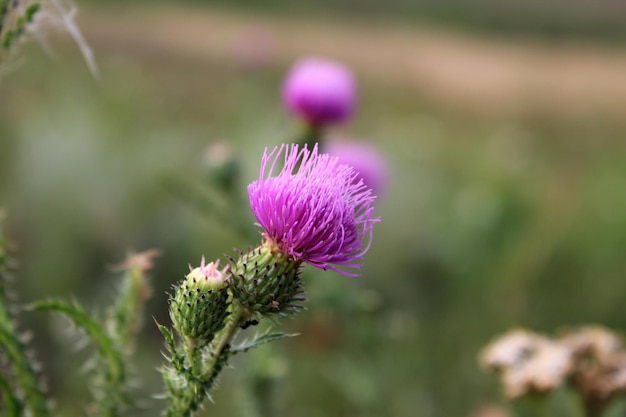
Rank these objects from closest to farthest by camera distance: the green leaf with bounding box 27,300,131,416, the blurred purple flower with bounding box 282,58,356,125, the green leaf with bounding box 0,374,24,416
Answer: the green leaf with bounding box 0,374,24,416 → the green leaf with bounding box 27,300,131,416 → the blurred purple flower with bounding box 282,58,356,125

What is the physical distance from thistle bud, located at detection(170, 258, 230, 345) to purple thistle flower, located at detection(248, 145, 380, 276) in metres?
0.13

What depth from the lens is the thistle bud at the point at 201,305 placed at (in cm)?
114

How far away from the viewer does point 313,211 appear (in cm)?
118

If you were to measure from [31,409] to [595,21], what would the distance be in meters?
18.8

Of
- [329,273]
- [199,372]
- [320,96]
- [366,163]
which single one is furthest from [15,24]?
[366,163]

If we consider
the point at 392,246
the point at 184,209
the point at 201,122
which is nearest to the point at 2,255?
the point at 184,209

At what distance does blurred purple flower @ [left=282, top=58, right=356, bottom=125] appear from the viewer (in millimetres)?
3002

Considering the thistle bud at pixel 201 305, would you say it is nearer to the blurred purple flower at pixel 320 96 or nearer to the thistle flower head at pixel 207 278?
the thistle flower head at pixel 207 278

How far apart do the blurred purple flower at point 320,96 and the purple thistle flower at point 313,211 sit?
1.79 m

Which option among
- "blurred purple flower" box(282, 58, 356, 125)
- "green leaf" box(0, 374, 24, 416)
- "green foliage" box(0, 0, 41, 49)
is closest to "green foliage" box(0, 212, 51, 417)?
"green leaf" box(0, 374, 24, 416)

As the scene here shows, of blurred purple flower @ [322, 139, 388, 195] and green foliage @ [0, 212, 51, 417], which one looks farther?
blurred purple flower @ [322, 139, 388, 195]

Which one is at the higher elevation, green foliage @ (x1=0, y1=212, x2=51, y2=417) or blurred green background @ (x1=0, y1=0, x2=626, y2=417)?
blurred green background @ (x1=0, y1=0, x2=626, y2=417)

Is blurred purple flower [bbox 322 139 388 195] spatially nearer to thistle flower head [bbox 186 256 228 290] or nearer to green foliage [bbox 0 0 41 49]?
green foliage [bbox 0 0 41 49]

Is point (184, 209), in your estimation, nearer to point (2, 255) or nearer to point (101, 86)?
point (101, 86)
